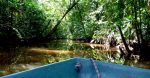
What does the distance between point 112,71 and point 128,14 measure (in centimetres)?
1071

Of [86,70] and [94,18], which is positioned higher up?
[94,18]

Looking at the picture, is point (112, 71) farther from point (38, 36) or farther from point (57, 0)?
point (57, 0)

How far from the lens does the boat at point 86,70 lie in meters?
4.29

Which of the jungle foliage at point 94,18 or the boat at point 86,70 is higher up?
the jungle foliage at point 94,18

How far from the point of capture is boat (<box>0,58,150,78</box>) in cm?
429

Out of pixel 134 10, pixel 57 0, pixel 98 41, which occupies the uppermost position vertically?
pixel 57 0

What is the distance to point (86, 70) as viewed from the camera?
4719mm

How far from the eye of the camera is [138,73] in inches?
171

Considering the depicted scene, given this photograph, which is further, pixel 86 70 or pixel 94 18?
pixel 94 18

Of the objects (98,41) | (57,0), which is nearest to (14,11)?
(98,41)

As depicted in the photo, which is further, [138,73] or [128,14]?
[128,14]

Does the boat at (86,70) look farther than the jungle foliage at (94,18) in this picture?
No

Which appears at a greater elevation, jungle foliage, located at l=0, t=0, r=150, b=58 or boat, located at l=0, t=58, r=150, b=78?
jungle foliage, located at l=0, t=0, r=150, b=58

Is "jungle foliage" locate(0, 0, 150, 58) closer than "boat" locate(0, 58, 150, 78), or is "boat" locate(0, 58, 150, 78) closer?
"boat" locate(0, 58, 150, 78)
